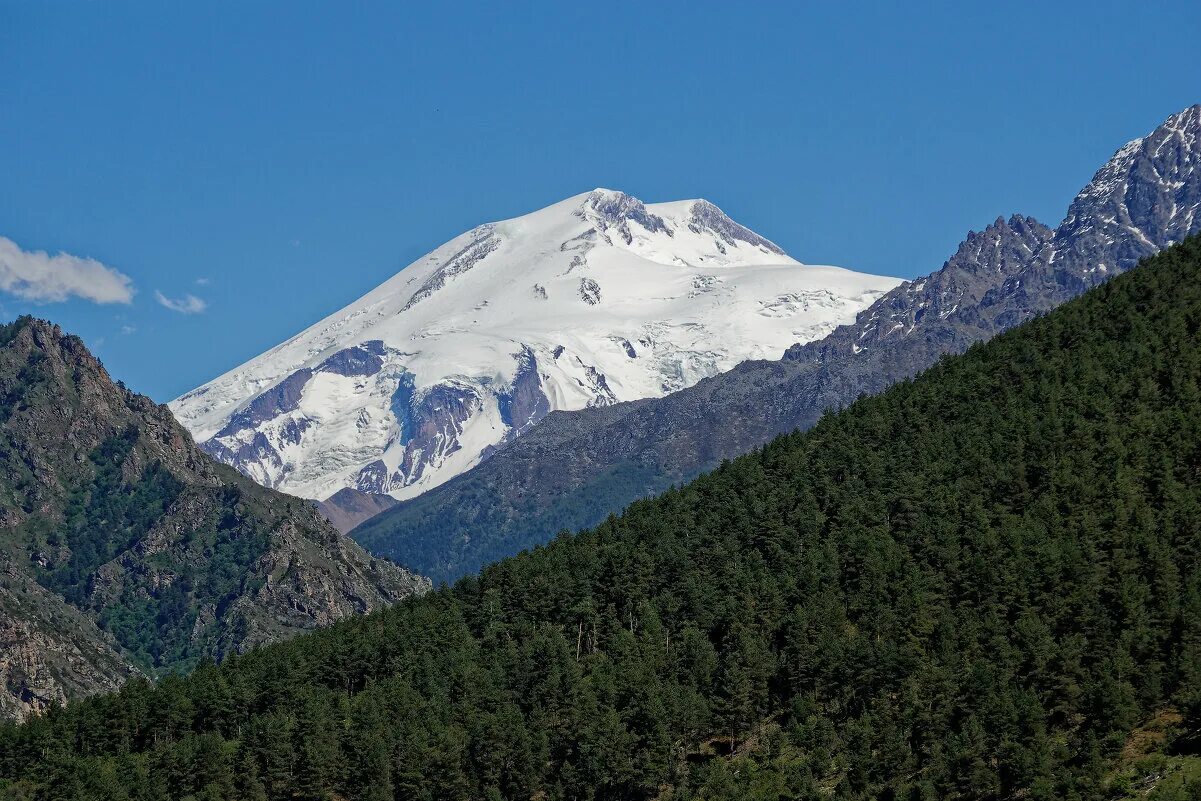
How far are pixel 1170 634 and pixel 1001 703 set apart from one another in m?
27.7

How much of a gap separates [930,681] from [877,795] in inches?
931

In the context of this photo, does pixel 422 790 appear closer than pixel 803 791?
No

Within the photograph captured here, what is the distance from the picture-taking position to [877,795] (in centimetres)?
17762

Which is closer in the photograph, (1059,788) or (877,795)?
(1059,788)

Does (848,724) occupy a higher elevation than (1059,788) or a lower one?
higher

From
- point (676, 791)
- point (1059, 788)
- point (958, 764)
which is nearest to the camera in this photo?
point (1059, 788)

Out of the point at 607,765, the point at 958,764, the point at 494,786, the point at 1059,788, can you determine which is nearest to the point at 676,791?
the point at 607,765

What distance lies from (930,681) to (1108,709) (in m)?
25.2

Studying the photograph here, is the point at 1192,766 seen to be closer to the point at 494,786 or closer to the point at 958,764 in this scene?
the point at 958,764

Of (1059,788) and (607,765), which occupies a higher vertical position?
(607,765)

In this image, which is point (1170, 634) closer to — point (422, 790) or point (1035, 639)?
point (1035, 639)

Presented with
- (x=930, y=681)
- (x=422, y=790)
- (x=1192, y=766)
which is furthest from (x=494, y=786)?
(x=1192, y=766)

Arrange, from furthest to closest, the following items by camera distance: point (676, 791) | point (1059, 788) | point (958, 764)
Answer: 1. point (676, 791)
2. point (958, 764)
3. point (1059, 788)

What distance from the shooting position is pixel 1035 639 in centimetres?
19988
